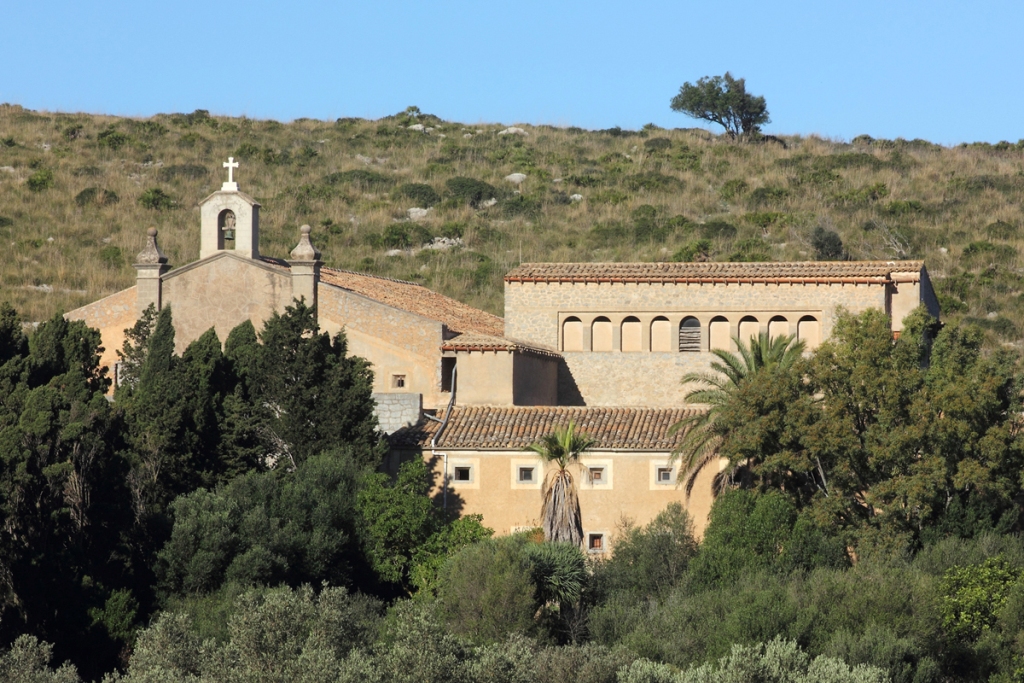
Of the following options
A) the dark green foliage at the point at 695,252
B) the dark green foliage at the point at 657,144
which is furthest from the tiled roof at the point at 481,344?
the dark green foliage at the point at 657,144

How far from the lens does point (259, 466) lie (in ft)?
113

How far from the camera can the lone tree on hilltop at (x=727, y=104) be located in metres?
86.4

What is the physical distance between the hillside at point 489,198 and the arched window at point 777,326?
1473 centimetres

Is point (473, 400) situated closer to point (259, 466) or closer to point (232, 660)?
point (259, 466)

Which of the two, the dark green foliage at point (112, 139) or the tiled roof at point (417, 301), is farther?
the dark green foliage at point (112, 139)

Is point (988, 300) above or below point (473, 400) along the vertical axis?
above

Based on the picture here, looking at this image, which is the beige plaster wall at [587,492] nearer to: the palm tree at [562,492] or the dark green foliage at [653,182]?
the palm tree at [562,492]

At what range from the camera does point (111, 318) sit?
39844 mm

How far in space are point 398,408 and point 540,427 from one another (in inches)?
130

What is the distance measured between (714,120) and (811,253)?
2903 centimetres

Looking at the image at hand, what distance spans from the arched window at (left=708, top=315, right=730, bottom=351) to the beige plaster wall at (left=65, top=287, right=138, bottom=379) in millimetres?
14340

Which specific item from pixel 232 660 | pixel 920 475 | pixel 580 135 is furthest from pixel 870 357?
pixel 580 135

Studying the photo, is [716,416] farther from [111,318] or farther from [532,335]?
[111,318]

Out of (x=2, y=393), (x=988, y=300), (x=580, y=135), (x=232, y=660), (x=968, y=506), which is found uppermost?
(x=580, y=135)
